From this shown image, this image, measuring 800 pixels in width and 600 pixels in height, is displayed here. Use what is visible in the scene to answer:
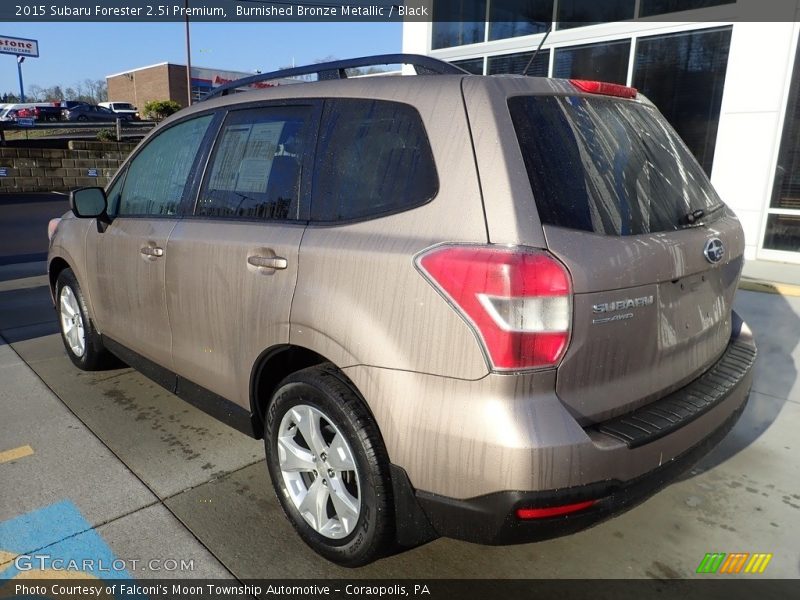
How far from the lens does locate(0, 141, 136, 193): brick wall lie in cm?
1755

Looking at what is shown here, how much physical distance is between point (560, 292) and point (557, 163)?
0.48 m

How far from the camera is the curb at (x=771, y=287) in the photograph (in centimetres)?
610

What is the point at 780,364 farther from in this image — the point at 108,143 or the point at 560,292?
the point at 108,143

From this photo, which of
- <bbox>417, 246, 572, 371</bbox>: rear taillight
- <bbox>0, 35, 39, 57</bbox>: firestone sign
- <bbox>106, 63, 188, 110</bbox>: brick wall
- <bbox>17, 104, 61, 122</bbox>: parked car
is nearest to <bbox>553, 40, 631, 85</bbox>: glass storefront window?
<bbox>417, 246, 572, 371</bbox>: rear taillight

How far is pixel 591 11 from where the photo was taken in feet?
30.0

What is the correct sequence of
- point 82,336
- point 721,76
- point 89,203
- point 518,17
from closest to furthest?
point 89,203, point 82,336, point 721,76, point 518,17

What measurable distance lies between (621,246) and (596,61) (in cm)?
825

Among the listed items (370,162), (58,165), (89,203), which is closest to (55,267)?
(89,203)

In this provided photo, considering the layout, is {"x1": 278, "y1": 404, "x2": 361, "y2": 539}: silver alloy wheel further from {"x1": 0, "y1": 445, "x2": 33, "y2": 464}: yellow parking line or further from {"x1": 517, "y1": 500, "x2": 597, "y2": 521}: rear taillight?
{"x1": 0, "y1": 445, "x2": 33, "y2": 464}: yellow parking line

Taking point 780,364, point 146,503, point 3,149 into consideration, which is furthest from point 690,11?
point 3,149

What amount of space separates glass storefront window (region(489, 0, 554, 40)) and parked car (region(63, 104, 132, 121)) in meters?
39.4

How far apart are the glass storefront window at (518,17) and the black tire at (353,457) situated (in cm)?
897

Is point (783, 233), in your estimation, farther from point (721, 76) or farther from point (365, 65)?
point (365, 65)

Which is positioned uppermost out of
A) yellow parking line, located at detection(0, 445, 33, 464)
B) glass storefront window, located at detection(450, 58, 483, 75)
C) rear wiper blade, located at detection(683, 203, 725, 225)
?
glass storefront window, located at detection(450, 58, 483, 75)
